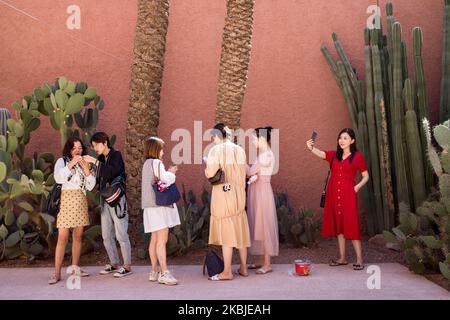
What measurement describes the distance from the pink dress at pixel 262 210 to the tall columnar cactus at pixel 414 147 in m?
2.03

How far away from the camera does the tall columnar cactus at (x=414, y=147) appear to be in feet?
23.1

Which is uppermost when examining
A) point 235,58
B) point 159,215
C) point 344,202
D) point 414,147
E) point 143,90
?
point 235,58

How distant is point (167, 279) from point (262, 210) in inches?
53.8

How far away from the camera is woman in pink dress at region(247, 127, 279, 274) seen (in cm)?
624

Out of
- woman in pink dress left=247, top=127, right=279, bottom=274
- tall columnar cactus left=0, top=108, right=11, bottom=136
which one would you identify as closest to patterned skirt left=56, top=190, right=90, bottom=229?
tall columnar cactus left=0, top=108, right=11, bottom=136

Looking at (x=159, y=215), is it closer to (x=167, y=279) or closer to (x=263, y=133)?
(x=167, y=279)

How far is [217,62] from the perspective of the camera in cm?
861

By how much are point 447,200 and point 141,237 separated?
12.4 ft

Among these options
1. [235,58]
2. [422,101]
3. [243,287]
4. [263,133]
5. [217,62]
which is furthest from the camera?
[217,62]

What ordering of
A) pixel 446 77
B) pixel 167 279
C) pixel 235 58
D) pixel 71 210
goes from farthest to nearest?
pixel 446 77 → pixel 235 58 → pixel 71 210 → pixel 167 279

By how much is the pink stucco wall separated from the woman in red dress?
6.46ft

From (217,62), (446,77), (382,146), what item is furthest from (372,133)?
(217,62)

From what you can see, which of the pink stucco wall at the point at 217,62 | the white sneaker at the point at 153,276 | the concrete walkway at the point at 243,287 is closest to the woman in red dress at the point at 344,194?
the concrete walkway at the point at 243,287

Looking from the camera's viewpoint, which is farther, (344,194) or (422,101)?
(422,101)
